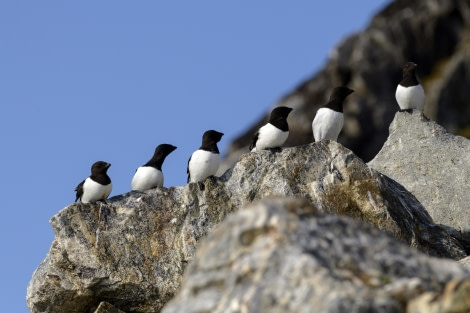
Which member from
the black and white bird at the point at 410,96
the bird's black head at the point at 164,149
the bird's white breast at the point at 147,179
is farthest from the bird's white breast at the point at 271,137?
the black and white bird at the point at 410,96

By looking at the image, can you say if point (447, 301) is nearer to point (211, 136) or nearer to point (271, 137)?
point (271, 137)

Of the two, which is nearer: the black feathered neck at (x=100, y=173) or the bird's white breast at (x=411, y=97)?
the black feathered neck at (x=100, y=173)

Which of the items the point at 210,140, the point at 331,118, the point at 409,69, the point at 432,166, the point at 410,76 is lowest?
the point at 432,166

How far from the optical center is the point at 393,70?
6575 cm

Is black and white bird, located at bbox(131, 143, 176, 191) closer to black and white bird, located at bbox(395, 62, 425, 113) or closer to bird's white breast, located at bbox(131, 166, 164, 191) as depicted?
bird's white breast, located at bbox(131, 166, 164, 191)

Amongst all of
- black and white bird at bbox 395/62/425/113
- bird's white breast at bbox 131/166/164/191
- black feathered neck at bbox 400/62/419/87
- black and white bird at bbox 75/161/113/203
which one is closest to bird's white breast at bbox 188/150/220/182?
bird's white breast at bbox 131/166/164/191

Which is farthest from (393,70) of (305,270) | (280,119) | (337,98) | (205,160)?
(305,270)

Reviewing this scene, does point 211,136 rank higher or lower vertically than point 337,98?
higher

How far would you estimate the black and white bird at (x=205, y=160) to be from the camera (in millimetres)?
17672

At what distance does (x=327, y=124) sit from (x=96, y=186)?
200 inches

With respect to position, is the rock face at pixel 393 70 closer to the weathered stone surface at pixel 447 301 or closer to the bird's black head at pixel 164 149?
the bird's black head at pixel 164 149

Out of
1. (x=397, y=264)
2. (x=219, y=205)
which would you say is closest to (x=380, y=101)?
(x=219, y=205)

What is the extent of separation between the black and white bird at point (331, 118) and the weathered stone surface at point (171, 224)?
179 centimetres

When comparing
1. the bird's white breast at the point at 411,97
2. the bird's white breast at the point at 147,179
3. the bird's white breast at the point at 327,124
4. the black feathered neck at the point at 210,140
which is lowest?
the bird's white breast at the point at 411,97
